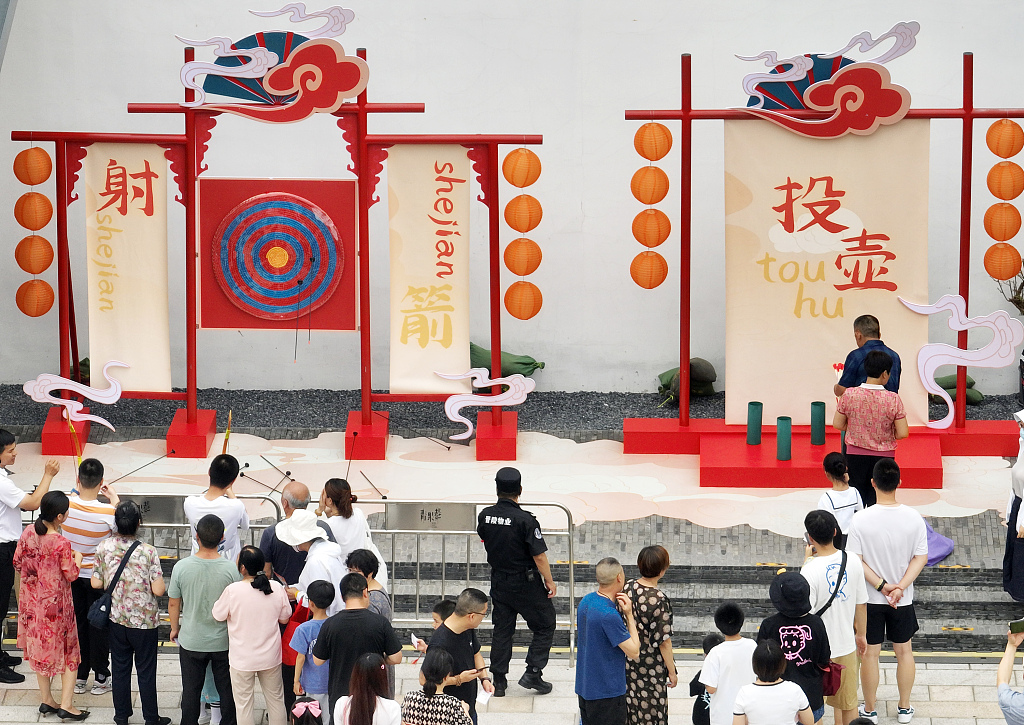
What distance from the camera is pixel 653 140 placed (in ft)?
36.4

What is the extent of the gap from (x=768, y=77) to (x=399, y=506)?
472 centimetres

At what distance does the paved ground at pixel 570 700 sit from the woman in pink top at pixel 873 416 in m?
1.37

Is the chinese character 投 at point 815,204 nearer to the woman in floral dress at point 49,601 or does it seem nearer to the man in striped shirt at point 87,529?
the man in striped shirt at point 87,529

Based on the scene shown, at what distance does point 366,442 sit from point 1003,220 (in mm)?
5489

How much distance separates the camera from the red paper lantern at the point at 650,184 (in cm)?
1117

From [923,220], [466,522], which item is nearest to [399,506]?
[466,522]

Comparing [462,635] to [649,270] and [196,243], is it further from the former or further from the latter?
[196,243]

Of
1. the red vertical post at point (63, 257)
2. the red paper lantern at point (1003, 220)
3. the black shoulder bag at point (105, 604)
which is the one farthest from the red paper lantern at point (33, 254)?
the red paper lantern at point (1003, 220)

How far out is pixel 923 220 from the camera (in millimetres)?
11172

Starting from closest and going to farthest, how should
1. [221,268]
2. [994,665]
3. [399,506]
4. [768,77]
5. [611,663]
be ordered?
1. [611,663]
2. [994,665]
3. [399,506]
4. [768,77]
5. [221,268]

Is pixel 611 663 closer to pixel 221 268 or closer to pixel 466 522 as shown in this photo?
pixel 466 522

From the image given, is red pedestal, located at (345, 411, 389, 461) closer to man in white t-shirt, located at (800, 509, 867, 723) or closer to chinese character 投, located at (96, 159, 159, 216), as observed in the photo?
chinese character 投, located at (96, 159, 159, 216)

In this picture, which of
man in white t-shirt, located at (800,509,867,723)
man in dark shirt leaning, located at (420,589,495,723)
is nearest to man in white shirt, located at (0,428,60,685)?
man in dark shirt leaning, located at (420,589,495,723)

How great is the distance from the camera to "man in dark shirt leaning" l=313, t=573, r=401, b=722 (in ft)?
20.3
